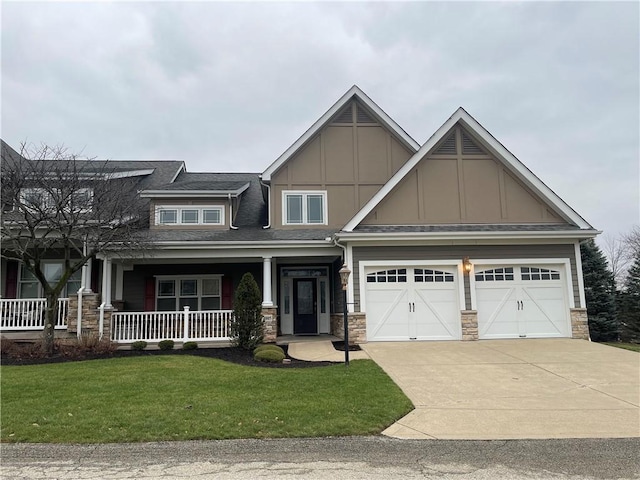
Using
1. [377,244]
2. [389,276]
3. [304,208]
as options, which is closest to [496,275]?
[389,276]

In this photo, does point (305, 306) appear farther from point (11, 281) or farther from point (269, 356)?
point (11, 281)

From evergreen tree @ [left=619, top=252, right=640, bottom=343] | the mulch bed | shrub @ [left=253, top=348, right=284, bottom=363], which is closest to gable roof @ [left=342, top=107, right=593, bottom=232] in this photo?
shrub @ [left=253, top=348, right=284, bottom=363]

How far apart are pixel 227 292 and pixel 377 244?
6.07 m

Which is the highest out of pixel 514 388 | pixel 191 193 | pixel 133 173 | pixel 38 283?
pixel 133 173

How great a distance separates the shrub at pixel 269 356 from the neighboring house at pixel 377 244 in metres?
2.70

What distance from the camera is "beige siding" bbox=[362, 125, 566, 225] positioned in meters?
13.9

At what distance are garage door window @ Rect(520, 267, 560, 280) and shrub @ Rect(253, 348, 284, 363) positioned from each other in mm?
8157

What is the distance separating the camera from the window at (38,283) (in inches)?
594

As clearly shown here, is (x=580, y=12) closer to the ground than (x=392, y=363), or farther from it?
farther from it

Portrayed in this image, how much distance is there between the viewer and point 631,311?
19.6 meters

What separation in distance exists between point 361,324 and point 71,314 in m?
8.76

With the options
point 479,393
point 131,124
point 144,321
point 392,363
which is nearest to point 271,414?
point 479,393

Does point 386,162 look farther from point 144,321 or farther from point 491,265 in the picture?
point 144,321

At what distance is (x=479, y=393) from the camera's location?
7531mm
